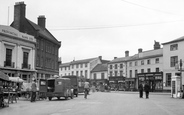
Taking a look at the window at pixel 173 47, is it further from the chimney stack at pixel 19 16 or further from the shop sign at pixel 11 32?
the chimney stack at pixel 19 16

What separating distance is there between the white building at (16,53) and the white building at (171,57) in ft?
84.0

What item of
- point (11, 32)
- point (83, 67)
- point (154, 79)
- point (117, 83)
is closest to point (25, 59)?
point (11, 32)

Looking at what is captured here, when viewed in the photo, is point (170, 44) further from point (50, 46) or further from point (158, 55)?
point (50, 46)

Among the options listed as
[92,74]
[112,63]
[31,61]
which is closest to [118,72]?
[112,63]

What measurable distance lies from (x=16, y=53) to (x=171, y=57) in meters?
28.9

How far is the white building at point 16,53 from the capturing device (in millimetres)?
33147

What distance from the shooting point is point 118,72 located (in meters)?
69.6

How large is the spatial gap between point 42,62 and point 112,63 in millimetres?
31159

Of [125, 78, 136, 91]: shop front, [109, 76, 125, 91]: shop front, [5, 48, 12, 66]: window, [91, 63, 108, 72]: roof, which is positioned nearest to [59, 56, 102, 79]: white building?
[91, 63, 108, 72]: roof

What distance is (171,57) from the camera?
158 feet

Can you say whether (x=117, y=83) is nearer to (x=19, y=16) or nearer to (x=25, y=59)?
(x=19, y=16)

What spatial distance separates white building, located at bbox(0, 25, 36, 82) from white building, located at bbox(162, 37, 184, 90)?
1008 inches

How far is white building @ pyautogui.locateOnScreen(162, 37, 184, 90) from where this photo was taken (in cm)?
4581

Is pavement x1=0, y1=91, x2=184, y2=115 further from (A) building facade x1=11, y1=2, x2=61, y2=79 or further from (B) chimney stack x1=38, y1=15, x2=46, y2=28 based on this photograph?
(B) chimney stack x1=38, y1=15, x2=46, y2=28
